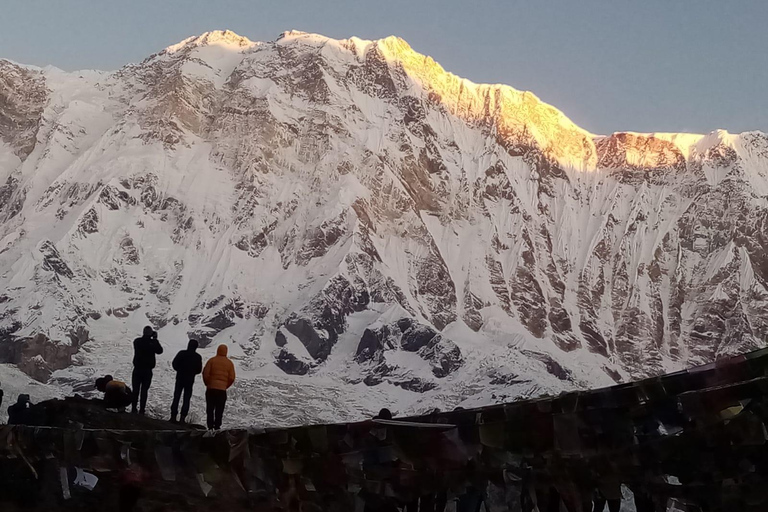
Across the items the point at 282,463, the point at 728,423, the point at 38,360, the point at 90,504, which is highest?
the point at 38,360

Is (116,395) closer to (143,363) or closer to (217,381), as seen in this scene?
(143,363)

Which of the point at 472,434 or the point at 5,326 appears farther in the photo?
the point at 5,326

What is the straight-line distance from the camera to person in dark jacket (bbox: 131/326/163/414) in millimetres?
22688

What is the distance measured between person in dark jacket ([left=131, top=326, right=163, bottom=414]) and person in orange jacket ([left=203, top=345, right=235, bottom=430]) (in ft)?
10.3

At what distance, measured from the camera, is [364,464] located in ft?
36.2

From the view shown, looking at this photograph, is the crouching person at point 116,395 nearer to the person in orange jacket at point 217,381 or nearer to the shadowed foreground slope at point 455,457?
the person in orange jacket at point 217,381

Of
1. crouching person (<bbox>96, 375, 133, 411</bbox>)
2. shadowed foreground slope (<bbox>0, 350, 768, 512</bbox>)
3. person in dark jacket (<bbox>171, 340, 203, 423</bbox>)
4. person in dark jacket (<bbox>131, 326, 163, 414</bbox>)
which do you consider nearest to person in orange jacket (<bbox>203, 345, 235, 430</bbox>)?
person in dark jacket (<bbox>171, 340, 203, 423</bbox>)

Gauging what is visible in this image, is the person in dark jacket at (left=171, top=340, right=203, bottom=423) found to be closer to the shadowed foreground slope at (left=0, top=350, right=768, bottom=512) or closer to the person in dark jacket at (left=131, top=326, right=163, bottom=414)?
the person in dark jacket at (left=131, top=326, right=163, bottom=414)

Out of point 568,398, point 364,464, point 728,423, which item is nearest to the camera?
point 728,423

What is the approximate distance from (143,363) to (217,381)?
3644 millimetres

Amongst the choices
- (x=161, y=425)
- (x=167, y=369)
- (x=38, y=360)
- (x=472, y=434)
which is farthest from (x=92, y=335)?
(x=472, y=434)

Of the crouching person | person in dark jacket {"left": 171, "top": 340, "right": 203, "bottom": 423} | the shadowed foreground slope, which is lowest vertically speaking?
the shadowed foreground slope

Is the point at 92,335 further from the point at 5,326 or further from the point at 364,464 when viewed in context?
the point at 364,464

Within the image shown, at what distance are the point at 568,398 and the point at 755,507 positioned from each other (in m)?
1.96
